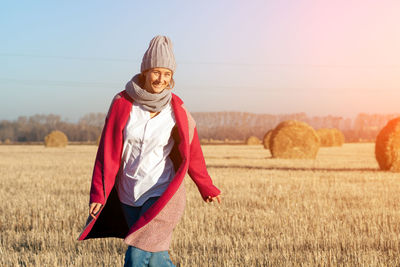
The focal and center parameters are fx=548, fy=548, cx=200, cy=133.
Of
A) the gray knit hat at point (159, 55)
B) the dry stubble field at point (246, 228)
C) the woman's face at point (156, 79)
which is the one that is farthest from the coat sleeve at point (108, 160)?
the dry stubble field at point (246, 228)

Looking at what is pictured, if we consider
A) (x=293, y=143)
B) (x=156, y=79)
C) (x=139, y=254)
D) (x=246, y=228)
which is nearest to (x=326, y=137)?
(x=293, y=143)

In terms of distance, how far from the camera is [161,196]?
376cm

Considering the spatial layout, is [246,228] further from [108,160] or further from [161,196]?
[108,160]

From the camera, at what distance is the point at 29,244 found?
6012 millimetres

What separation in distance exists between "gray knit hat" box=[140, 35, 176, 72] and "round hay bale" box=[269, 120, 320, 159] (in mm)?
20657

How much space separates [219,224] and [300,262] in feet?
6.97

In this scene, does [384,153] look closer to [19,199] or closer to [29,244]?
[19,199]

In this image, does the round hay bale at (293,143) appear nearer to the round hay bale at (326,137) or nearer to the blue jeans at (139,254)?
the blue jeans at (139,254)

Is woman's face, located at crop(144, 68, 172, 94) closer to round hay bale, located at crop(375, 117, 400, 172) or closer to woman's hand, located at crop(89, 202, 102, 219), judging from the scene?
woman's hand, located at crop(89, 202, 102, 219)

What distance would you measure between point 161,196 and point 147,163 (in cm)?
25

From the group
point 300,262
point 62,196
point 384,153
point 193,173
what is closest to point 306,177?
point 384,153

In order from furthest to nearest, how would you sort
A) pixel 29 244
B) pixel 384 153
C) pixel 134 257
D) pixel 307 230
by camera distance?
1. pixel 384 153
2. pixel 307 230
3. pixel 29 244
4. pixel 134 257

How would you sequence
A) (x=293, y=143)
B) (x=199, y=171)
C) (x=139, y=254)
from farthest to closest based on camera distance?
(x=293, y=143), (x=199, y=171), (x=139, y=254)

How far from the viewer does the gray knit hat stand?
12.7 feet
